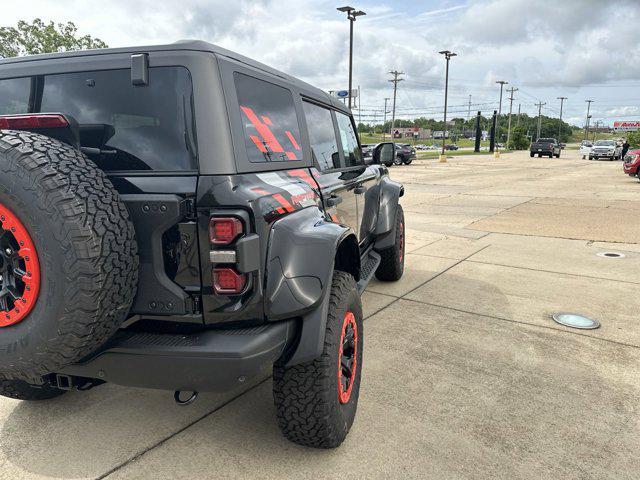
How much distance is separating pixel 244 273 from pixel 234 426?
1.15 meters

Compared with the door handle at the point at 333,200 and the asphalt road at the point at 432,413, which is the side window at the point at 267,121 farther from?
the asphalt road at the point at 432,413

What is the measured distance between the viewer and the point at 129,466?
2271 mm

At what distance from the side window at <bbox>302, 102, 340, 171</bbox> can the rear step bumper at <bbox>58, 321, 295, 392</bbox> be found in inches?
57.5

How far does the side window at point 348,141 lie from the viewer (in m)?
4.01

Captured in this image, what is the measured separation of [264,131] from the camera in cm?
233

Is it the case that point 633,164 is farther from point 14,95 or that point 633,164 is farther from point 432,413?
point 14,95

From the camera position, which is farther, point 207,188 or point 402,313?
point 402,313

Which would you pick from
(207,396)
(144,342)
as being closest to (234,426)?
(207,396)

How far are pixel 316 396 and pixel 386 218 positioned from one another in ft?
8.33

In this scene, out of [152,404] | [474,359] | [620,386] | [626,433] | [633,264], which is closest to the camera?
[626,433]

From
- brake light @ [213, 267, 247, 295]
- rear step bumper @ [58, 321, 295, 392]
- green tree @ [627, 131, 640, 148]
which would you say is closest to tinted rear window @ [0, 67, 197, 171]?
brake light @ [213, 267, 247, 295]

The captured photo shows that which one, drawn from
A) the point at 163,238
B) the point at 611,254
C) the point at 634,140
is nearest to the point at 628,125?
the point at 634,140

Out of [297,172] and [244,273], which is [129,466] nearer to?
[244,273]

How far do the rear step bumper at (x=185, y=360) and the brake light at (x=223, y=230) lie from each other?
1.27 ft
